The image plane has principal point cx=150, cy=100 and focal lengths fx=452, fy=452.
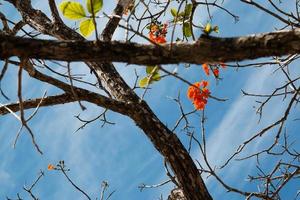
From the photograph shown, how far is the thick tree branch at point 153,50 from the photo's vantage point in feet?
5.73

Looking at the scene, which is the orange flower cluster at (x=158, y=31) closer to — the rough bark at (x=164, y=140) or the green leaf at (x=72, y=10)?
the rough bark at (x=164, y=140)

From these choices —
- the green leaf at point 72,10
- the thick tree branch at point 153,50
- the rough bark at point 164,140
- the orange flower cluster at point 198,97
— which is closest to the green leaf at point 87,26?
the green leaf at point 72,10

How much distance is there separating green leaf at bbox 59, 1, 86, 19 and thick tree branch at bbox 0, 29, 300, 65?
0.17 metres

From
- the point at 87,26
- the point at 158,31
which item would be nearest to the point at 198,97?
the point at 158,31

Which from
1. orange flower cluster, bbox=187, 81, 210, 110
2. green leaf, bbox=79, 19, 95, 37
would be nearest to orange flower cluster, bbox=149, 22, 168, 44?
orange flower cluster, bbox=187, 81, 210, 110

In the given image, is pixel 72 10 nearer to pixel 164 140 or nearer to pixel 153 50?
pixel 153 50

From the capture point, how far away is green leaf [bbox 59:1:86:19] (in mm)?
1918

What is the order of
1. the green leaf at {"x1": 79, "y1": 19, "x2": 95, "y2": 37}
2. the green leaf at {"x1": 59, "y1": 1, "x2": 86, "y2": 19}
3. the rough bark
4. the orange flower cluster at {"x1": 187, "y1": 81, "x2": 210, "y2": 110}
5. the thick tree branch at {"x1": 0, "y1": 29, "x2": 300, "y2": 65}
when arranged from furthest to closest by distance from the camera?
the orange flower cluster at {"x1": 187, "y1": 81, "x2": 210, "y2": 110} < the rough bark < the green leaf at {"x1": 79, "y1": 19, "x2": 95, "y2": 37} < the green leaf at {"x1": 59, "y1": 1, "x2": 86, "y2": 19} < the thick tree branch at {"x1": 0, "y1": 29, "x2": 300, "y2": 65}

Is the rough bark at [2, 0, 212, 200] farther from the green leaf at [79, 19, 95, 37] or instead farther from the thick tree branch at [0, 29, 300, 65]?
the thick tree branch at [0, 29, 300, 65]

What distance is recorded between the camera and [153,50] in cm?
182

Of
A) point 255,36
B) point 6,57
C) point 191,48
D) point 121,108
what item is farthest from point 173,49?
point 121,108

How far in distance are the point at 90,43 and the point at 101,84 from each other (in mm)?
1942

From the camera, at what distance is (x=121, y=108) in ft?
10.6

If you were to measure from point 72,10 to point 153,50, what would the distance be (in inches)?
16.5
